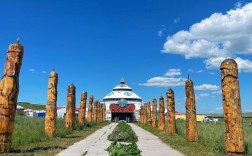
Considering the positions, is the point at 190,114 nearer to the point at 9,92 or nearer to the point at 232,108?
the point at 232,108

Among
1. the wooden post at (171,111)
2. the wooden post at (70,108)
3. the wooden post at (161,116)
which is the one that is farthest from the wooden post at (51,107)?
the wooden post at (161,116)

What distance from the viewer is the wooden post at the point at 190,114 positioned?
1545cm

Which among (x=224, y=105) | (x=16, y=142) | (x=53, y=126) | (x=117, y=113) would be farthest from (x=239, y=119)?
(x=117, y=113)

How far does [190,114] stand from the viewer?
15727mm

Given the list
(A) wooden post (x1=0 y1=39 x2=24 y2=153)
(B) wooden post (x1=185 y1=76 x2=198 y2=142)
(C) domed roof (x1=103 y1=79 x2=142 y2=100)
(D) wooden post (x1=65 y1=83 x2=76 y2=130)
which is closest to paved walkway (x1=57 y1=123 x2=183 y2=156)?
(B) wooden post (x1=185 y1=76 x2=198 y2=142)

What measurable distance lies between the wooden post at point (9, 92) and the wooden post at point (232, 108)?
6529 millimetres

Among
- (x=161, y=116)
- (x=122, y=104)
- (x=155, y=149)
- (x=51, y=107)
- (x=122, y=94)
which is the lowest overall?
(x=155, y=149)

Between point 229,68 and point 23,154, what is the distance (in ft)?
21.8

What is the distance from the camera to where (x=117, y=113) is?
81750 mm

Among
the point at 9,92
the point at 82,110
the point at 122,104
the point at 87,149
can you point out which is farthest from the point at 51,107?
the point at 122,104

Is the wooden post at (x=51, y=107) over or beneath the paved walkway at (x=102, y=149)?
over

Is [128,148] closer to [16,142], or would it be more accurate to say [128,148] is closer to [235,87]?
[235,87]

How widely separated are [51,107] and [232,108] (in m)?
10.4

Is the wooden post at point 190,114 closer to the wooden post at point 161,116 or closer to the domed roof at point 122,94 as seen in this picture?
the wooden post at point 161,116
